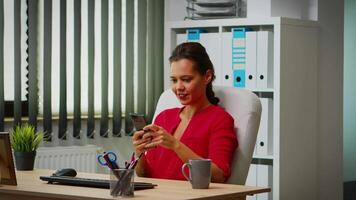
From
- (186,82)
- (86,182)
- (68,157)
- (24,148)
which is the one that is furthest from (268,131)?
(86,182)

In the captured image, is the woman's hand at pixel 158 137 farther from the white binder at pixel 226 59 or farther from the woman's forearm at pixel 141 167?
the white binder at pixel 226 59

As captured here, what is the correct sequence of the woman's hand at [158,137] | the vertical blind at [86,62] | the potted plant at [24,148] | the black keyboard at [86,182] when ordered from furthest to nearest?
the vertical blind at [86,62] < the potted plant at [24,148] < the woman's hand at [158,137] < the black keyboard at [86,182]

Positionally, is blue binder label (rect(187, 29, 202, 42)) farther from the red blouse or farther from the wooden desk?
the wooden desk

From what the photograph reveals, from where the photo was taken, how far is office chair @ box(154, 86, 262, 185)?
299 cm

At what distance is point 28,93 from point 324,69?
1975 millimetres

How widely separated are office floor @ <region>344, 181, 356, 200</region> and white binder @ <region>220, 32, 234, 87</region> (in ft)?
6.07

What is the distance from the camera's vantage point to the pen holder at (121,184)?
7.69ft

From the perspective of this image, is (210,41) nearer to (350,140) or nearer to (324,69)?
(324,69)

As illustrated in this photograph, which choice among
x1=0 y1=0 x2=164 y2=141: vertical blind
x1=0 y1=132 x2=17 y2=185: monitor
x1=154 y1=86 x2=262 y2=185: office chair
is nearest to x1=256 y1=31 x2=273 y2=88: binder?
x1=0 y1=0 x2=164 y2=141: vertical blind

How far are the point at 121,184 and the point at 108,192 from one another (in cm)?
12

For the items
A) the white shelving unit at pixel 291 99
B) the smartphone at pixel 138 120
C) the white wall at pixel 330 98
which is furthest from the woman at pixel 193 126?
the white wall at pixel 330 98

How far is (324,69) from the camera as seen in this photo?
16.8 feet

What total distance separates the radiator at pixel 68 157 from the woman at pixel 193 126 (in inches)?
66.7

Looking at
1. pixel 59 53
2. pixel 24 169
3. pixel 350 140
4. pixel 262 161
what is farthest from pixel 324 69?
pixel 24 169
